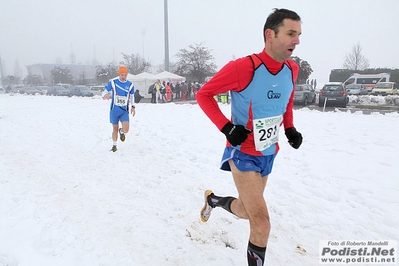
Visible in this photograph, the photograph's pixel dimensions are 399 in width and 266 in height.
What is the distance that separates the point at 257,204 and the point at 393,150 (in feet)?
16.9

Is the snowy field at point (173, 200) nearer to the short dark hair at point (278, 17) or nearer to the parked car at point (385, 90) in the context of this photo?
the short dark hair at point (278, 17)

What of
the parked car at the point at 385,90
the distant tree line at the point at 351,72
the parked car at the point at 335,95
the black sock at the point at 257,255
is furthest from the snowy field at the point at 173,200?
the distant tree line at the point at 351,72

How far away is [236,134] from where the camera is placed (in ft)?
7.26

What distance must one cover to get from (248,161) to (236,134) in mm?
319

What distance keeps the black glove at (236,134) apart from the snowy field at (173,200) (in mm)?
1250

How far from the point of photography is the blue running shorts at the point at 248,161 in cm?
238

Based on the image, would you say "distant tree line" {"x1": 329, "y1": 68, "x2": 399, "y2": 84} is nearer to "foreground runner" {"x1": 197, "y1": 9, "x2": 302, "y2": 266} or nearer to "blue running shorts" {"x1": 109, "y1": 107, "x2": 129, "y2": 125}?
"blue running shorts" {"x1": 109, "y1": 107, "x2": 129, "y2": 125}

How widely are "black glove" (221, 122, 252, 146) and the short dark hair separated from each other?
82 centimetres

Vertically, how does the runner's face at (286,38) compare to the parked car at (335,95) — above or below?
above

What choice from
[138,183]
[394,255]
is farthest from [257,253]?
[138,183]

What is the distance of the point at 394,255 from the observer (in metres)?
2.84

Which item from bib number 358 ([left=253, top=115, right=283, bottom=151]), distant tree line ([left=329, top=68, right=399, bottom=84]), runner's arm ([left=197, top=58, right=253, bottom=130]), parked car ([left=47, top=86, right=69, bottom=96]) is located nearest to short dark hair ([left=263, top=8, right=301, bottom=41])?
runner's arm ([left=197, top=58, right=253, bottom=130])

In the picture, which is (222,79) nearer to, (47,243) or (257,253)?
(257,253)

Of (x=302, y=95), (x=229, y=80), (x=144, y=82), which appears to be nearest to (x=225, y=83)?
(x=229, y=80)
